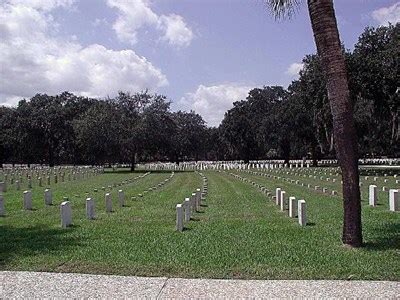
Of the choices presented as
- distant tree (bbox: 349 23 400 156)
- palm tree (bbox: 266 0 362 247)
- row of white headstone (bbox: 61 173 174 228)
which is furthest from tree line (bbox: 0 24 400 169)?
palm tree (bbox: 266 0 362 247)

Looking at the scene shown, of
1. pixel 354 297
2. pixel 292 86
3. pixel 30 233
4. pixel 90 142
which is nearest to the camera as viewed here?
pixel 354 297

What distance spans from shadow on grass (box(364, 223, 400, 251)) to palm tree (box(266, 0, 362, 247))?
327 mm

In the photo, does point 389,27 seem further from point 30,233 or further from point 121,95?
point 30,233

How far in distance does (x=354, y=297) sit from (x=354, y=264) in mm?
1818

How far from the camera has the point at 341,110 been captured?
9.30 meters

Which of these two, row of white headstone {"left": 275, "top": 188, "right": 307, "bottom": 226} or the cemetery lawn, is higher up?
row of white headstone {"left": 275, "top": 188, "right": 307, "bottom": 226}

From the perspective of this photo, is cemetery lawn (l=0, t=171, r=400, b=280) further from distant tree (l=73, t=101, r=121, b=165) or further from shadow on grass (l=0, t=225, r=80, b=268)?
distant tree (l=73, t=101, r=121, b=165)

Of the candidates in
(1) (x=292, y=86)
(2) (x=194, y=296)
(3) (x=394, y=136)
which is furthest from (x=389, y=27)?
(2) (x=194, y=296)

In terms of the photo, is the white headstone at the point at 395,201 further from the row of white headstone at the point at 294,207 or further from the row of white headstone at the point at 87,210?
the row of white headstone at the point at 87,210

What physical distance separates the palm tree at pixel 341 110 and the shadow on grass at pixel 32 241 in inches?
203

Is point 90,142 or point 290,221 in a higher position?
point 90,142

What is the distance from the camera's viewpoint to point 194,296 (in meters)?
6.20

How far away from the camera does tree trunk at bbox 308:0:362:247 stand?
30.2ft

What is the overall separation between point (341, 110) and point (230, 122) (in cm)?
7409
